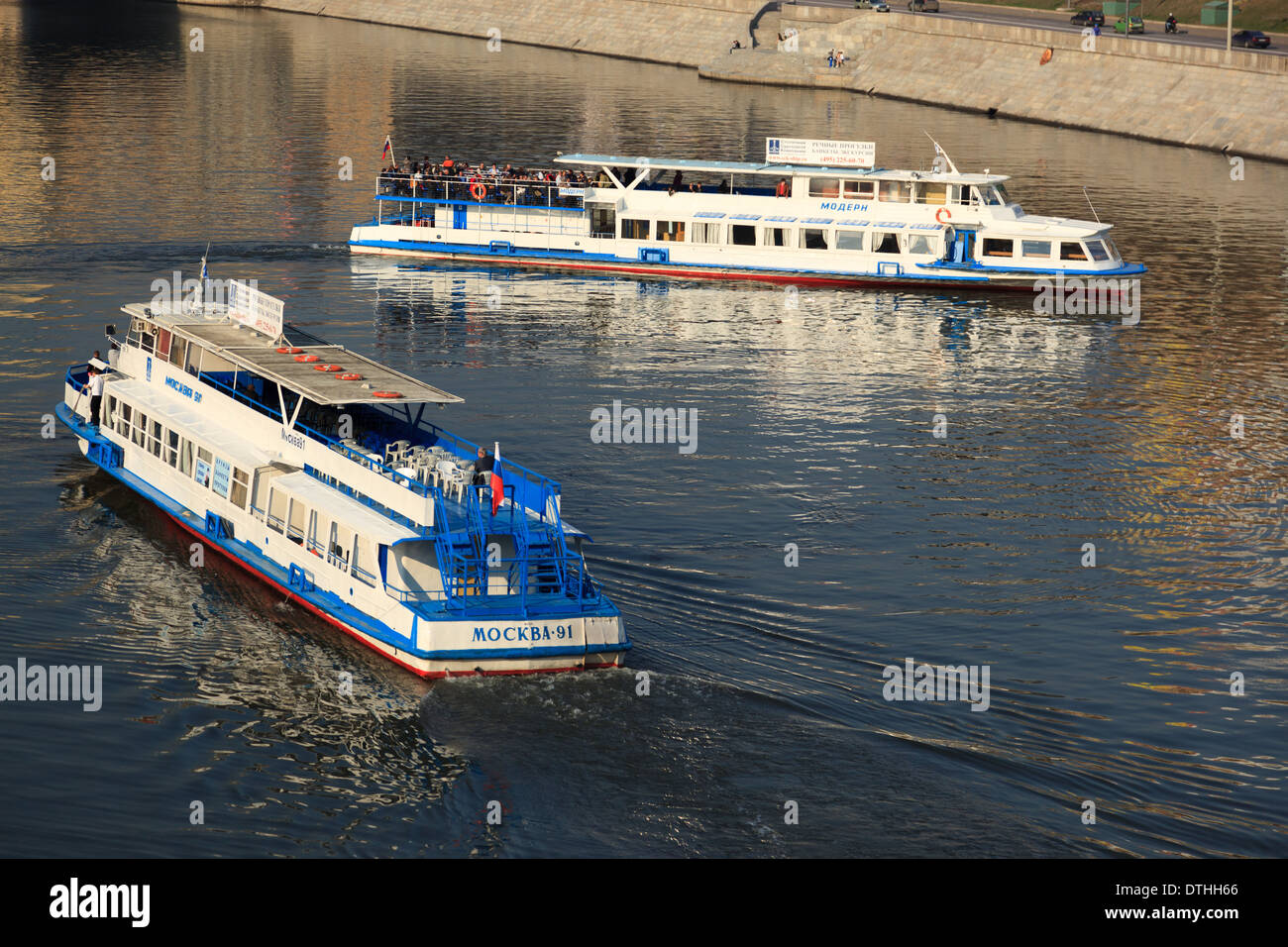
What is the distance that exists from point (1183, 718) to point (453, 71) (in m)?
137

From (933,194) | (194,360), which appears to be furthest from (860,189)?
(194,360)

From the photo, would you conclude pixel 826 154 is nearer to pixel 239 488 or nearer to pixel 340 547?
pixel 239 488

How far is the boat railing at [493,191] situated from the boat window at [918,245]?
58.9 feet

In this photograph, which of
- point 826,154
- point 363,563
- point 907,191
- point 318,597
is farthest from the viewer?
point 826,154

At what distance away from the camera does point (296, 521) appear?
138 feet

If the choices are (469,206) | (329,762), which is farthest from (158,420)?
(469,206)

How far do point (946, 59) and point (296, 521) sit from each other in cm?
12286

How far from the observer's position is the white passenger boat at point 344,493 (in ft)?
123

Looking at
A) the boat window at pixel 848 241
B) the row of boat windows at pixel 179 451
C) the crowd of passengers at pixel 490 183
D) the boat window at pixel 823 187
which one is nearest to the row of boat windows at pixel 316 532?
the row of boat windows at pixel 179 451

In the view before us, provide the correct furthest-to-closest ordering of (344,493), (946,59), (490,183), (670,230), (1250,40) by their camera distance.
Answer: (946,59)
(1250,40)
(490,183)
(670,230)
(344,493)

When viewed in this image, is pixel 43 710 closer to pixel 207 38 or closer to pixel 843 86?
pixel 843 86

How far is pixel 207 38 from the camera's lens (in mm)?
181000

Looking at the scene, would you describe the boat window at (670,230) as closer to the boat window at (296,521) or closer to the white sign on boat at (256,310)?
the white sign on boat at (256,310)
